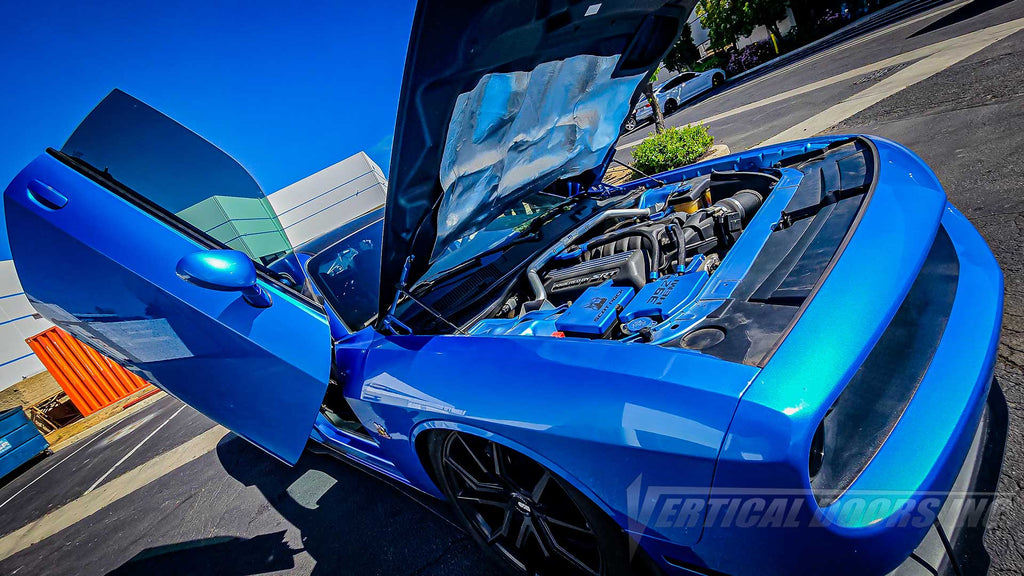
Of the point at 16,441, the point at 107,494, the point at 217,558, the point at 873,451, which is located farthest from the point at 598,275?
the point at 16,441

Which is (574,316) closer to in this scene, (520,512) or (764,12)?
(520,512)

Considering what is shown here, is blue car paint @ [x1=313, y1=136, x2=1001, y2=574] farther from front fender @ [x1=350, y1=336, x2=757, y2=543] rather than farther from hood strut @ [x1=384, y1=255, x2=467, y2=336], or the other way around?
hood strut @ [x1=384, y1=255, x2=467, y2=336]

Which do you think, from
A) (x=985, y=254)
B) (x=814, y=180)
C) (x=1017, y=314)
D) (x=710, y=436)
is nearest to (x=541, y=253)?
(x=814, y=180)

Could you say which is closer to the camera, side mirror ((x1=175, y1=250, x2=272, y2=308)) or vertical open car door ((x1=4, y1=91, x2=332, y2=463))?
side mirror ((x1=175, y1=250, x2=272, y2=308))

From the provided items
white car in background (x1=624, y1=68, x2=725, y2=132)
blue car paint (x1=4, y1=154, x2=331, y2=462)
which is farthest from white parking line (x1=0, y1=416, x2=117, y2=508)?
white car in background (x1=624, y1=68, x2=725, y2=132)

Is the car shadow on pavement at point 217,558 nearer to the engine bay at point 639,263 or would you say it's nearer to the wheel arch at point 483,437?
the wheel arch at point 483,437

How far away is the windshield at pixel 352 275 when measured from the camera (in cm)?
234

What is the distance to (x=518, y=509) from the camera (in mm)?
1613

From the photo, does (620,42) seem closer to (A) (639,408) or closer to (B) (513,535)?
(A) (639,408)

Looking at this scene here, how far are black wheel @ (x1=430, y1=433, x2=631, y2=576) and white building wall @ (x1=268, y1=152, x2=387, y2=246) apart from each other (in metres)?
6.74

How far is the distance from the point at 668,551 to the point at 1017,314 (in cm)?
220

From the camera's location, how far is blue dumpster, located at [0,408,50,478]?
264 inches

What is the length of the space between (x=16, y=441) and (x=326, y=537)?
27.3 ft

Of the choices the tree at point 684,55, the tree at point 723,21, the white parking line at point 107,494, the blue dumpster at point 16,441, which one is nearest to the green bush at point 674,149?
the white parking line at point 107,494
